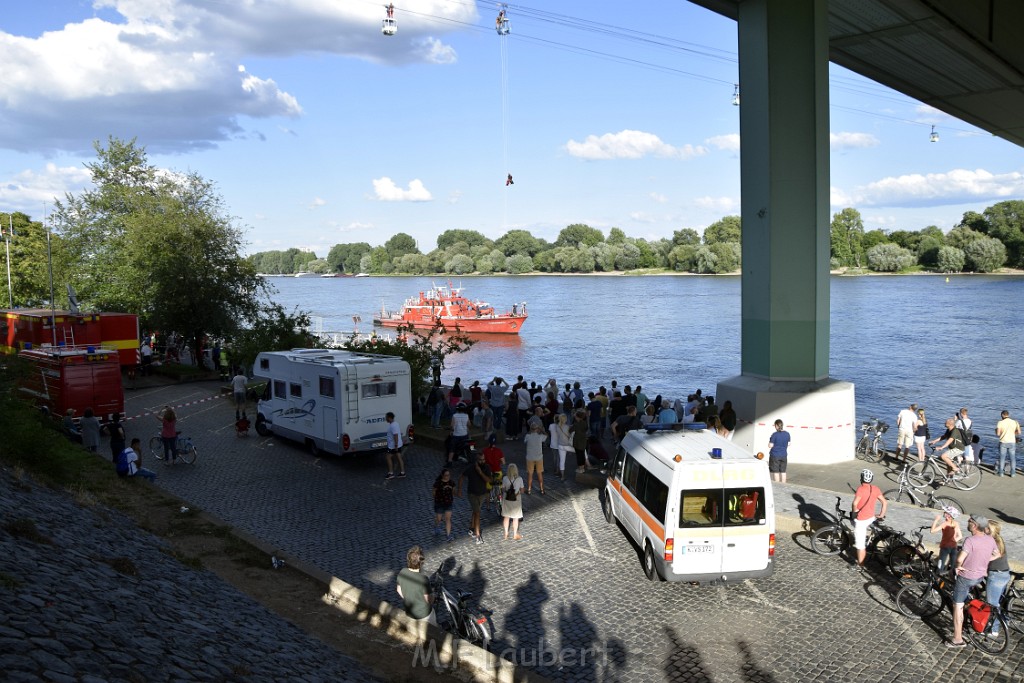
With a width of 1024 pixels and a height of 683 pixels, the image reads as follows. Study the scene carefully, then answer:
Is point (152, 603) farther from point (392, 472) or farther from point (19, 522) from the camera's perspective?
point (392, 472)

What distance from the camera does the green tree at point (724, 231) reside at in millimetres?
176250

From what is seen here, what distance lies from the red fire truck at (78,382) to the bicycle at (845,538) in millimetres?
18023

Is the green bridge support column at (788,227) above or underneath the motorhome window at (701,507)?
above

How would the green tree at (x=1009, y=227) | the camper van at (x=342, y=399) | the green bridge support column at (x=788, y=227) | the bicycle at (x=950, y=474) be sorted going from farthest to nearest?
the green tree at (x=1009, y=227), the green bridge support column at (x=788, y=227), the camper van at (x=342, y=399), the bicycle at (x=950, y=474)

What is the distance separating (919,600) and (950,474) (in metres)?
6.93

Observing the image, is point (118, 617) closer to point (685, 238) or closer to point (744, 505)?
point (744, 505)

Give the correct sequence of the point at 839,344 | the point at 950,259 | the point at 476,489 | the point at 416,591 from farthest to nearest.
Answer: the point at 950,259
the point at 839,344
the point at 476,489
the point at 416,591

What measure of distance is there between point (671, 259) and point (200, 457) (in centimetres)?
16938

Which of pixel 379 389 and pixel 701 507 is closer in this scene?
pixel 701 507

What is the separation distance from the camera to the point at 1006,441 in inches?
650

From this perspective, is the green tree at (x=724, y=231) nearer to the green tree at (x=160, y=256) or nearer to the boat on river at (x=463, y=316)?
the boat on river at (x=463, y=316)

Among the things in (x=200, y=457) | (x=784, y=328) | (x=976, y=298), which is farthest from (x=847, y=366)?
(x=976, y=298)

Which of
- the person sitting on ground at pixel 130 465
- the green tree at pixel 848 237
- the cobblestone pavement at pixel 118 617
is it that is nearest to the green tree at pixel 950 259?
the green tree at pixel 848 237

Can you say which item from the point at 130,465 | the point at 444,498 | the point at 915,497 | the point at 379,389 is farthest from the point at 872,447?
the point at 130,465
